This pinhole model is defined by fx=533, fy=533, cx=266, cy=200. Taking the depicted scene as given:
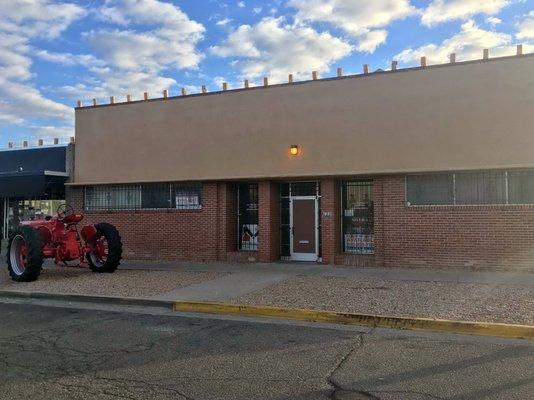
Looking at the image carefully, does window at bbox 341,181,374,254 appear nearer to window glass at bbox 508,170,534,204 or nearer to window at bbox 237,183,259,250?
window at bbox 237,183,259,250

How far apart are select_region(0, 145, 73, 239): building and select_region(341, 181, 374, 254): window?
Result: 33.5 ft

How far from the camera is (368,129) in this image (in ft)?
48.7

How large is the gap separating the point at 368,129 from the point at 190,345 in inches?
375

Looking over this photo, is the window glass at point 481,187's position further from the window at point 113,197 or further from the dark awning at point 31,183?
the dark awning at point 31,183

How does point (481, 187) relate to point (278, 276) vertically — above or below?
above

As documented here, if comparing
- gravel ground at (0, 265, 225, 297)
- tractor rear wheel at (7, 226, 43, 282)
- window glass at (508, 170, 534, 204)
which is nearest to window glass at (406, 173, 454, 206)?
window glass at (508, 170, 534, 204)

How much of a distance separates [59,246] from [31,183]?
6304 millimetres

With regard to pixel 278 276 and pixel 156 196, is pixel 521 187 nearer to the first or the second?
pixel 278 276

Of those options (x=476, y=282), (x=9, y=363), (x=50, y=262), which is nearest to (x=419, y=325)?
(x=476, y=282)

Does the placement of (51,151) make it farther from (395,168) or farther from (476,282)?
(476,282)

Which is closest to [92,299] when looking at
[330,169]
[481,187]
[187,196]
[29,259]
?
[29,259]

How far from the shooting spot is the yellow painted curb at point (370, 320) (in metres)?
7.41

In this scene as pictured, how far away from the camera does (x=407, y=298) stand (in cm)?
972

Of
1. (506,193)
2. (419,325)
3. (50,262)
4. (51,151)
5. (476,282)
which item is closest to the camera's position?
(419,325)
